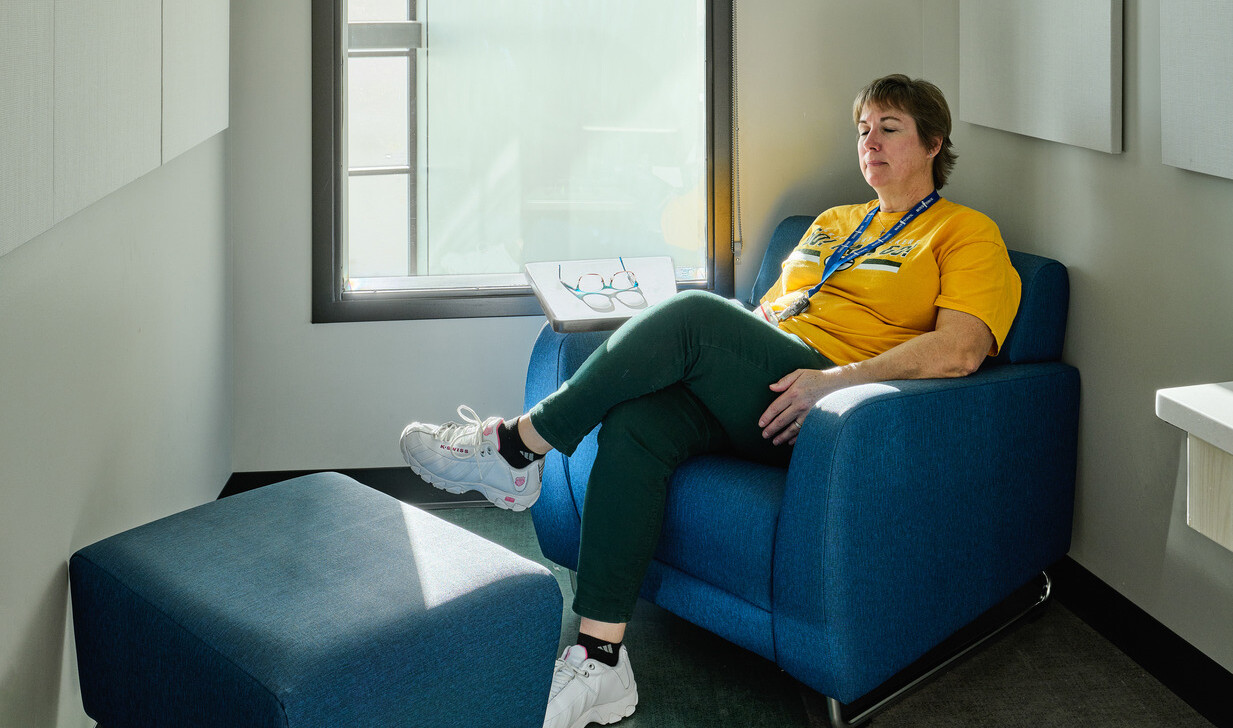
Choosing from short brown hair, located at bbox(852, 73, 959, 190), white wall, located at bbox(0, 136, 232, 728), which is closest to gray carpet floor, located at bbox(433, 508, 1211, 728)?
white wall, located at bbox(0, 136, 232, 728)

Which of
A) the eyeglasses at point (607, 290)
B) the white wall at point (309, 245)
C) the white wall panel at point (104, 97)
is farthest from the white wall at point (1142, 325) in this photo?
the white wall panel at point (104, 97)

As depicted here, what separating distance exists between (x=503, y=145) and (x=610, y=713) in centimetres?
180

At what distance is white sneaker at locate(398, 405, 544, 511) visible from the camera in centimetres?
219

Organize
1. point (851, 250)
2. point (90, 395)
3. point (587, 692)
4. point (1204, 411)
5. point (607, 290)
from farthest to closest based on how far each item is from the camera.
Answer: point (607, 290), point (851, 250), point (587, 692), point (90, 395), point (1204, 411)

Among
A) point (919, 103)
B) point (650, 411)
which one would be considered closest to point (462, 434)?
point (650, 411)

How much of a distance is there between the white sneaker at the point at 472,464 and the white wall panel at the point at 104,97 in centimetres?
78

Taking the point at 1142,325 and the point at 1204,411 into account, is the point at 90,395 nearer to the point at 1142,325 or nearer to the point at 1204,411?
the point at 1204,411

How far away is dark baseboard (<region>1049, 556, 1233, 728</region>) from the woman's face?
969 millimetres

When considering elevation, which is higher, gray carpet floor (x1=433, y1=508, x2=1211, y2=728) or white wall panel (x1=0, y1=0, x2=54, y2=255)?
white wall panel (x1=0, y1=0, x2=54, y2=255)

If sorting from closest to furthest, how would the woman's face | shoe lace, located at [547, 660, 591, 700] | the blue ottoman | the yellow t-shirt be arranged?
the blue ottoman → shoe lace, located at [547, 660, 591, 700] → the yellow t-shirt → the woman's face

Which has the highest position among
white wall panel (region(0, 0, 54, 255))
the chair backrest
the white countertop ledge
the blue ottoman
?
white wall panel (region(0, 0, 54, 255))

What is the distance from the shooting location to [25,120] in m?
1.33

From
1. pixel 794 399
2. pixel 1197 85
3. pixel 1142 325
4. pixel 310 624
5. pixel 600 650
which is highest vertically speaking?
pixel 1197 85

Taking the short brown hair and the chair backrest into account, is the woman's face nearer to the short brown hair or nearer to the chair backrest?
the short brown hair
